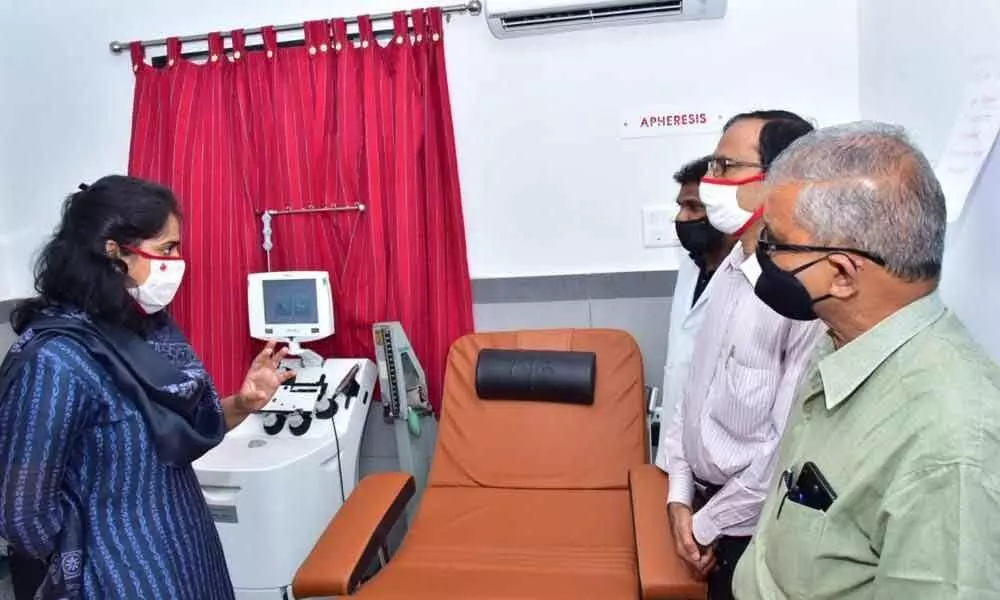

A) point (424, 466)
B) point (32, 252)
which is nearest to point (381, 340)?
point (424, 466)

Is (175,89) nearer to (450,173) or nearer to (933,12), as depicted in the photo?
(450,173)

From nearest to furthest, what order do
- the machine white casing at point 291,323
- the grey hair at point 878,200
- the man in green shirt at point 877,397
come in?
the man in green shirt at point 877,397, the grey hair at point 878,200, the machine white casing at point 291,323

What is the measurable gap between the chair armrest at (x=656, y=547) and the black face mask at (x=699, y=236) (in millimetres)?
588

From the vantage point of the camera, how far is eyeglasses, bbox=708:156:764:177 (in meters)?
1.36

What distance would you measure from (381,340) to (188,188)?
36.6 inches

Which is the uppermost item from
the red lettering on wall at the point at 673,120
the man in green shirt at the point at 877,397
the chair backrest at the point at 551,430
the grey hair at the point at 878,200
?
the red lettering on wall at the point at 673,120

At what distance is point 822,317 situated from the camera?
0.94 meters

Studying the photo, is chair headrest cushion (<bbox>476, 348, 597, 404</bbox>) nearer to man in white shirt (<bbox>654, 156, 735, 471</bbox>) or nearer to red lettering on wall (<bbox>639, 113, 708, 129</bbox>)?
man in white shirt (<bbox>654, 156, 735, 471</bbox>)

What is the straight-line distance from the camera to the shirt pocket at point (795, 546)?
87 centimetres

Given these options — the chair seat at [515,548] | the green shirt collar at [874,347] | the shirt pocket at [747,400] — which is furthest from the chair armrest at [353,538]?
the green shirt collar at [874,347]

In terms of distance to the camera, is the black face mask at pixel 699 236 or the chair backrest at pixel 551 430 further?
the chair backrest at pixel 551 430

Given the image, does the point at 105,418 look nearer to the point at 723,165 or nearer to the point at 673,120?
the point at 723,165

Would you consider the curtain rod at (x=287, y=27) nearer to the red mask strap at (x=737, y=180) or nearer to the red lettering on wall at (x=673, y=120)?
the red lettering on wall at (x=673, y=120)

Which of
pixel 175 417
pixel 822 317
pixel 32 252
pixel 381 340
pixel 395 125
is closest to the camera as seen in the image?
pixel 822 317
